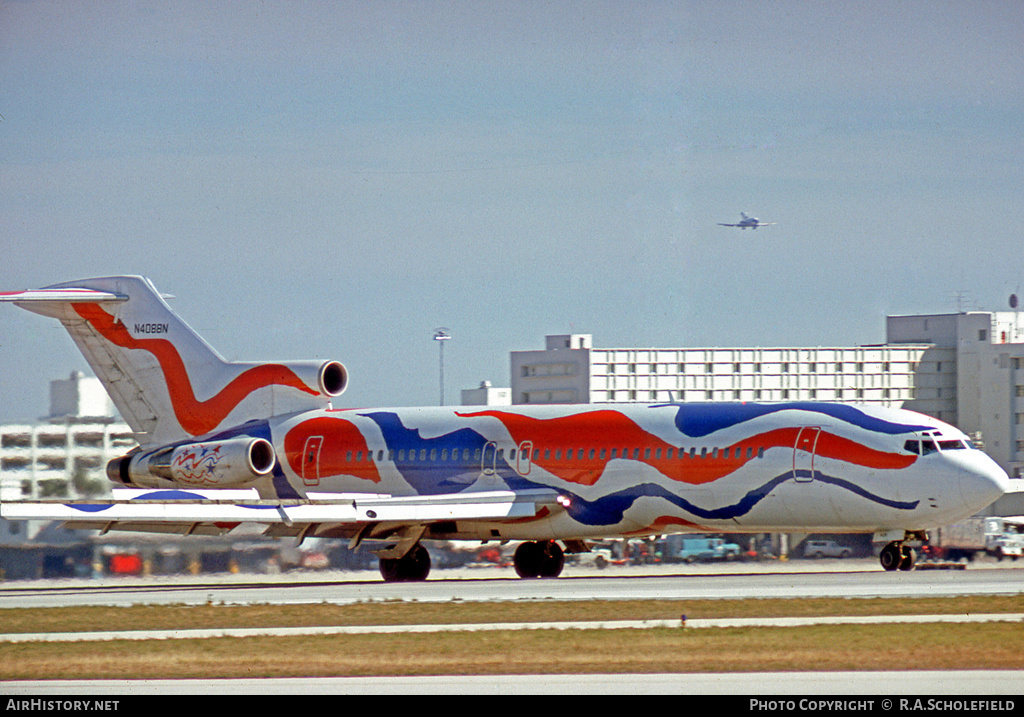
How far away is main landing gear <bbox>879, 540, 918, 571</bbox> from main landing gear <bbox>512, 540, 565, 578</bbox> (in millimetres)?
9917

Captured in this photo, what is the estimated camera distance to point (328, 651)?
24781mm

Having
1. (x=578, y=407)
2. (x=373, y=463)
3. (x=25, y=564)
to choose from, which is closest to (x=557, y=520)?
(x=578, y=407)

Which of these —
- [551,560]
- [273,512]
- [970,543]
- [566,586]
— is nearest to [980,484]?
[970,543]

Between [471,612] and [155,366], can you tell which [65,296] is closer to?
[155,366]

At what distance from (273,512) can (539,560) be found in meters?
9.03

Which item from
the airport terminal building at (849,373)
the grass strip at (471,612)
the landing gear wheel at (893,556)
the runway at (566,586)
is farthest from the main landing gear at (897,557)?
the airport terminal building at (849,373)

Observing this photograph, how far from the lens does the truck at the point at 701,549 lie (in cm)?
4838

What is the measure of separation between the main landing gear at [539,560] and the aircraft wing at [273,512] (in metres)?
2.41

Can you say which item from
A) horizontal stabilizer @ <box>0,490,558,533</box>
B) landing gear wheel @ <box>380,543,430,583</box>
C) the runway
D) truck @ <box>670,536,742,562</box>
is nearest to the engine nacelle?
horizontal stabilizer @ <box>0,490,558,533</box>

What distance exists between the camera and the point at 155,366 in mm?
51688

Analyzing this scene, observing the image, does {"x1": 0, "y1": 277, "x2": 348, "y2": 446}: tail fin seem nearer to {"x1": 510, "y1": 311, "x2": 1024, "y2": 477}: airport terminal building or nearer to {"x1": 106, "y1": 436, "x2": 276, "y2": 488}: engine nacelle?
{"x1": 106, "y1": 436, "x2": 276, "y2": 488}: engine nacelle

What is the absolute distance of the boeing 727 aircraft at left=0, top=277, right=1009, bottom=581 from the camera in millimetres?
40750

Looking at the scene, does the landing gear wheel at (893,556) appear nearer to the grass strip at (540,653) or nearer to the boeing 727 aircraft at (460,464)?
the boeing 727 aircraft at (460,464)

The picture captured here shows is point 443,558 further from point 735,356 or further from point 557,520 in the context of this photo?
point 735,356
